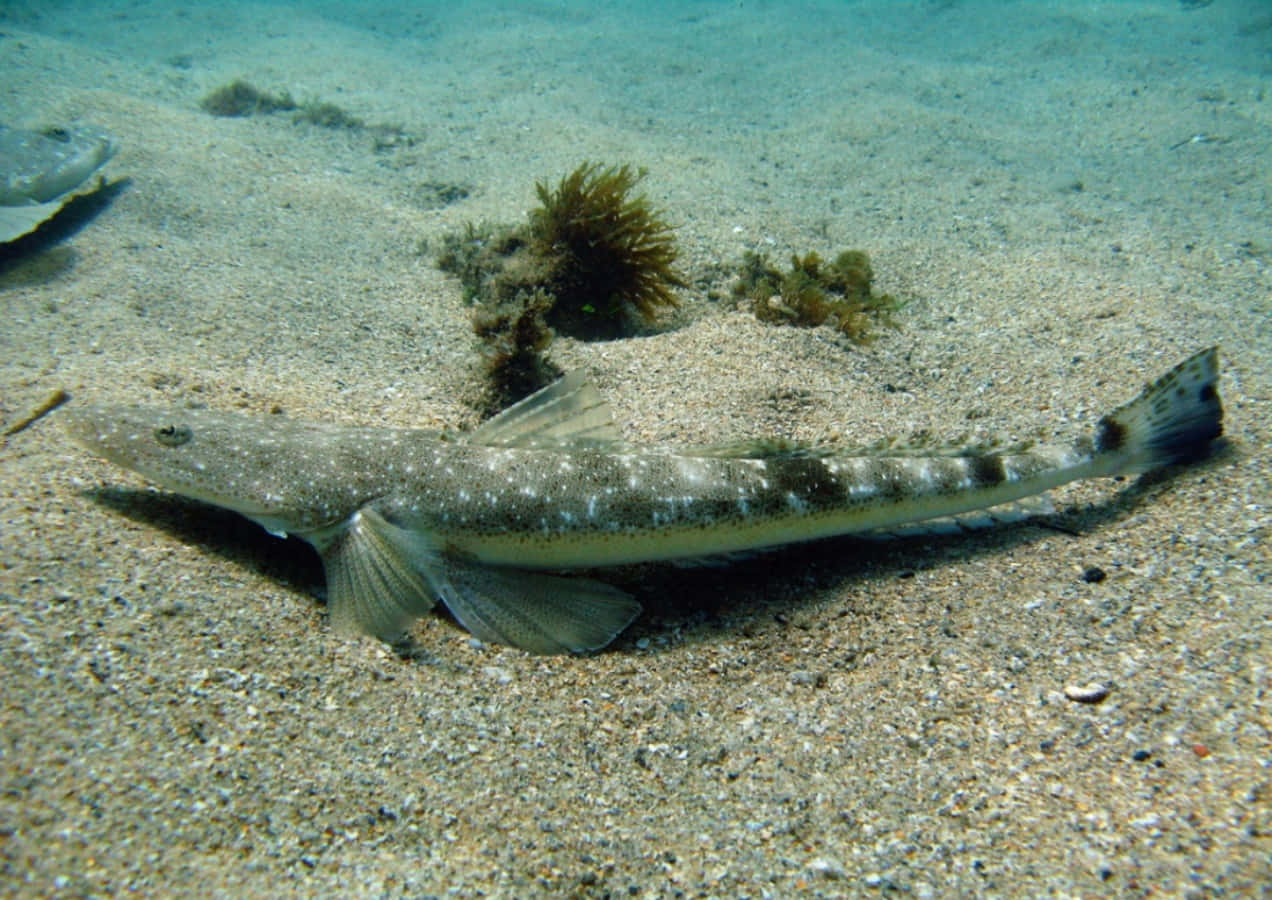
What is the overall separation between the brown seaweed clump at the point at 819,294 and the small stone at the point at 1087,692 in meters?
4.07

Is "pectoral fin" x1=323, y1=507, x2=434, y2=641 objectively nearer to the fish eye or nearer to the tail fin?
the fish eye

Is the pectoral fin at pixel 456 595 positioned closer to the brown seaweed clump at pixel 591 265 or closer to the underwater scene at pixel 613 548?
the underwater scene at pixel 613 548

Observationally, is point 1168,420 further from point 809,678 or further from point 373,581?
point 373,581

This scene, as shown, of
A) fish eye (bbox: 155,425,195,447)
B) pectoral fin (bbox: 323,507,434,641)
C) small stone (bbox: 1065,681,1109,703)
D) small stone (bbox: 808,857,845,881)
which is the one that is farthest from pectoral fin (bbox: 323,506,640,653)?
small stone (bbox: 1065,681,1109,703)

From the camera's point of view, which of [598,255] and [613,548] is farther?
[598,255]

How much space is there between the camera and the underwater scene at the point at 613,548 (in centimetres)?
220

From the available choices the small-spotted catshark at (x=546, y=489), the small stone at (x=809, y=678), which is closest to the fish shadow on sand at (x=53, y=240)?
the small-spotted catshark at (x=546, y=489)

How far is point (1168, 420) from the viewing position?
4.06m

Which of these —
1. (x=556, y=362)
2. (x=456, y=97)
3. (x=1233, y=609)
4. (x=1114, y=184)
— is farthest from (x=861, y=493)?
(x=456, y=97)

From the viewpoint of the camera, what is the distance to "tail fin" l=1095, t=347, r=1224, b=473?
4.03 metres

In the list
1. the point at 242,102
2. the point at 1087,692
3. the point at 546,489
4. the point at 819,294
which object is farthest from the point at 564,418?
the point at 242,102

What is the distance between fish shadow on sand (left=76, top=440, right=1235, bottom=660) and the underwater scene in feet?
0.09

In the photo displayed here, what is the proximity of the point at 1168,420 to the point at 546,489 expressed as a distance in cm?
378

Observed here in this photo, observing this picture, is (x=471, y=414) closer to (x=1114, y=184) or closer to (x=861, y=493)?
(x=861, y=493)
